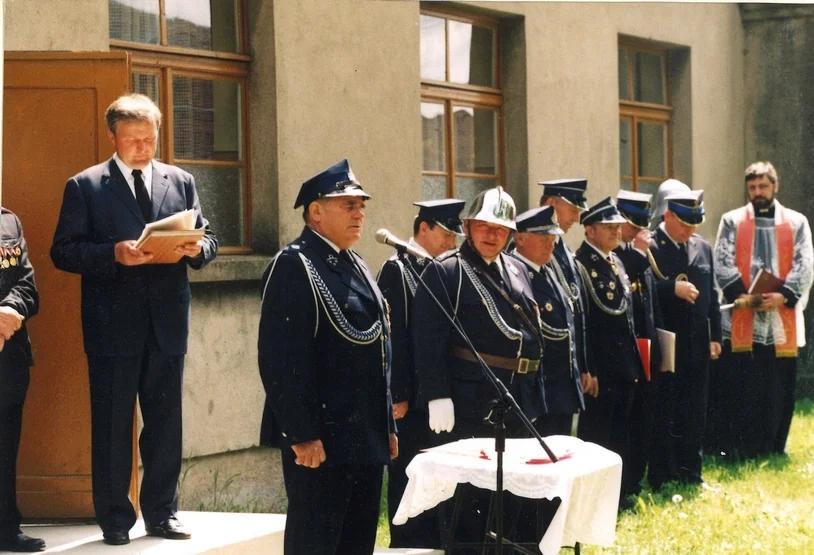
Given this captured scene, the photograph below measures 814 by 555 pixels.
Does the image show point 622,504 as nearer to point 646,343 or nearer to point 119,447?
point 646,343

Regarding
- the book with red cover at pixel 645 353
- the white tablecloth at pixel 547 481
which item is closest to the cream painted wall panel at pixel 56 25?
the white tablecloth at pixel 547 481

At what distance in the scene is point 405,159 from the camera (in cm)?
950

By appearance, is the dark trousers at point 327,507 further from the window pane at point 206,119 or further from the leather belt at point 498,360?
the window pane at point 206,119

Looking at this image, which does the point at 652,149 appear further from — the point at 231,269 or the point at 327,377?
the point at 327,377

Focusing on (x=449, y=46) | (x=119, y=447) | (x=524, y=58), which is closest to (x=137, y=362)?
(x=119, y=447)

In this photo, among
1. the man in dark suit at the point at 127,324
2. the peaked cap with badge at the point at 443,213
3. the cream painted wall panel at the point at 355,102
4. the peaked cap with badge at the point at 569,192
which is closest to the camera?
the man in dark suit at the point at 127,324

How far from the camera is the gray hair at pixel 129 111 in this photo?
555 cm

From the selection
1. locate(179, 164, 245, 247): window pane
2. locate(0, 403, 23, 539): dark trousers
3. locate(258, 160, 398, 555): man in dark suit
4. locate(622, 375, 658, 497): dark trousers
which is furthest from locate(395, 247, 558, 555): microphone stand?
→ locate(622, 375, 658, 497): dark trousers

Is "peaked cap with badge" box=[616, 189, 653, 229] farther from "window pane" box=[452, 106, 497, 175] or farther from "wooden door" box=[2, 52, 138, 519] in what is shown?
"wooden door" box=[2, 52, 138, 519]

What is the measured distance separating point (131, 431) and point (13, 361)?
0.60 m

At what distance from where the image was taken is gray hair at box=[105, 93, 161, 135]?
18.2 ft

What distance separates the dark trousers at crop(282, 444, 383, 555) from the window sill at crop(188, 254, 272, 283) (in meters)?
3.30

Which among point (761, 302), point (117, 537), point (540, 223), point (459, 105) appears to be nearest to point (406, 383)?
point (540, 223)

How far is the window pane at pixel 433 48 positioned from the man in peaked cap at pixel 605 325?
7.56ft
